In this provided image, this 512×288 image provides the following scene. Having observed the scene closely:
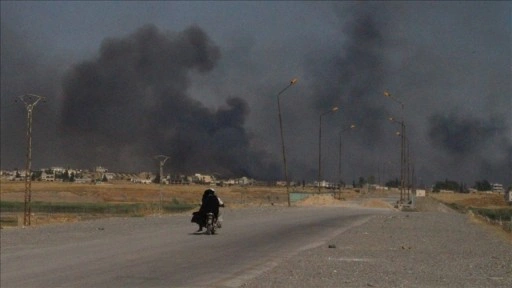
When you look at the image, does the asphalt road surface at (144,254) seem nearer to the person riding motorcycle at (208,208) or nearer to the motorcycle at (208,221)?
the motorcycle at (208,221)

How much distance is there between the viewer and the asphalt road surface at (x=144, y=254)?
1552cm

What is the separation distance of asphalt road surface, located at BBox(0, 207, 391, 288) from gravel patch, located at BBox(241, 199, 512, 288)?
95cm

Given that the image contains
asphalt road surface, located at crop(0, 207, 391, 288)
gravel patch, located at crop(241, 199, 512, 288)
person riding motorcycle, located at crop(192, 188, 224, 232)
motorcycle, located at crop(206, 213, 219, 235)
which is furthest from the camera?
person riding motorcycle, located at crop(192, 188, 224, 232)

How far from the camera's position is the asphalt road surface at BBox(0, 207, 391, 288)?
15.5 meters

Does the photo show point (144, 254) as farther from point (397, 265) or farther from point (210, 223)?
point (210, 223)

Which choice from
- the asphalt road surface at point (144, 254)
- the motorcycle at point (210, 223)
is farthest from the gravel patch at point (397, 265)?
the motorcycle at point (210, 223)

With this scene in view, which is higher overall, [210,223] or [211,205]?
[211,205]

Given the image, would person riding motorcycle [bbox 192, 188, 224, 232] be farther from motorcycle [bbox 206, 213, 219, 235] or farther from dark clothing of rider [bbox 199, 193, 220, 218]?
motorcycle [bbox 206, 213, 219, 235]

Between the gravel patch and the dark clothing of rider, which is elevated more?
the dark clothing of rider

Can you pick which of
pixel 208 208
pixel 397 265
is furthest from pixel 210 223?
pixel 397 265

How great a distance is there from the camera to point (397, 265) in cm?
1753

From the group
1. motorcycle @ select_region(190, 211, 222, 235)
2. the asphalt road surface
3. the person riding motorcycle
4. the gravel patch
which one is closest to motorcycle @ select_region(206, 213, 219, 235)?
motorcycle @ select_region(190, 211, 222, 235)

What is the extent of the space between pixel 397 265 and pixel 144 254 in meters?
7.60

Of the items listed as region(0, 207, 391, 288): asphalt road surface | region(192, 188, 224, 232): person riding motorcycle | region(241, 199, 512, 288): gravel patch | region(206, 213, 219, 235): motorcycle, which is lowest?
region(0, 207, 391, 288): asphalt road surface
